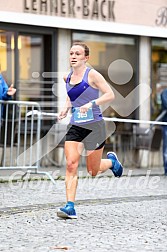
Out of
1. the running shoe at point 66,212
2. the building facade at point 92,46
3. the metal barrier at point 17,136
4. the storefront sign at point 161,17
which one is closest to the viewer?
the running shoe at point 66,212

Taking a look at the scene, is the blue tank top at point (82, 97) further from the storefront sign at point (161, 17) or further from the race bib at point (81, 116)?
the storefront sign at point (161, 17)

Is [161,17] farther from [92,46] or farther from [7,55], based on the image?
[7,55]

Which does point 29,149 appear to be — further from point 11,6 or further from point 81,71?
point 81,71

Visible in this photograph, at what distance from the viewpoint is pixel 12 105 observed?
1221 centimetres

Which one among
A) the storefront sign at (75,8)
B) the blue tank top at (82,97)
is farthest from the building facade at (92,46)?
the blue tank top at (82,97)

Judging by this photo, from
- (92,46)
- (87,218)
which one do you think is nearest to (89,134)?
(87,218)

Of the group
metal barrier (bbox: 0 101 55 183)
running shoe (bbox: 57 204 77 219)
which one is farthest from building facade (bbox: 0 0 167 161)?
running shoe (bbox: 57 204 77 219)

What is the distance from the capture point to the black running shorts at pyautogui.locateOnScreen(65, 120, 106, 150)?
28.0ft

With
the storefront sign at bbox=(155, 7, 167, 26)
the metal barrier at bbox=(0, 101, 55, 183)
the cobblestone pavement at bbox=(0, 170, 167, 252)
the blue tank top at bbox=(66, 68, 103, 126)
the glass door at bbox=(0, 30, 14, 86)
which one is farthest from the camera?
the storefront sign at bbox=(155, 7, 167, 26)

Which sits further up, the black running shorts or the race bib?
the race bib

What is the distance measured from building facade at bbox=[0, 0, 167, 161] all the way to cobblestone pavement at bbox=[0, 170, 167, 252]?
362cm

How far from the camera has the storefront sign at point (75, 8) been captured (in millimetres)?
14953

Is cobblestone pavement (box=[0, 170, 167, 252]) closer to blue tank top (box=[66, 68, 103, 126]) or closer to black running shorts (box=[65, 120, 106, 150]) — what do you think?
black running shorts (box=[65, 120, 106, 150])

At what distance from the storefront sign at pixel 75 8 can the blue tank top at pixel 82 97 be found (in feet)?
21.6
